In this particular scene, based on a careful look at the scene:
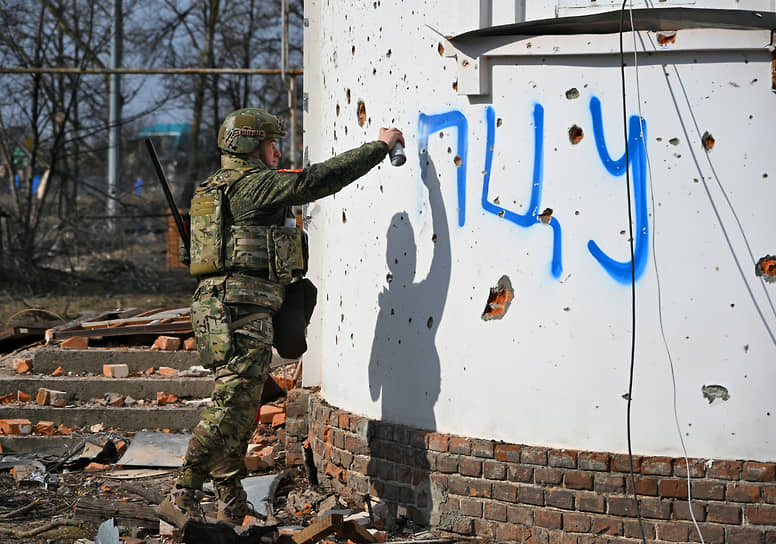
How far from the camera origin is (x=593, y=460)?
443 centimetres

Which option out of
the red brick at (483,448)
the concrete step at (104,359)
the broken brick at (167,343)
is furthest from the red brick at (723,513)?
the broken brick at (167,343)

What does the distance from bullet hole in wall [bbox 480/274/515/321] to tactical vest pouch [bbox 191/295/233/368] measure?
4.17 ft

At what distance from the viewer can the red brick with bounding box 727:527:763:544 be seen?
14.0 feet

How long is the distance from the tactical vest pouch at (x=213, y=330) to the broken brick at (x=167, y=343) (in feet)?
10.5

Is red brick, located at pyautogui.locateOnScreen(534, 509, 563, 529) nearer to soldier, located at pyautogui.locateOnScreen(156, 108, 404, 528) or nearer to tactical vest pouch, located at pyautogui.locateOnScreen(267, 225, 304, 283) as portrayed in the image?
soldier, located at pyautogui.locateOnScreen(156, 108, 404, 528)

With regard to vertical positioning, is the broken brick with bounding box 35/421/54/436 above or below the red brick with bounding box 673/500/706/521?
below

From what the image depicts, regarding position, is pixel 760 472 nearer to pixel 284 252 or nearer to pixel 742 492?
pixel 742 492

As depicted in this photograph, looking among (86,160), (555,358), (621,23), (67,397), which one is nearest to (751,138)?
(621,23)

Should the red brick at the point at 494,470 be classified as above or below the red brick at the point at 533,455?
below

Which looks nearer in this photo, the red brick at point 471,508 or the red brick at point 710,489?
the red brick at point 710,489

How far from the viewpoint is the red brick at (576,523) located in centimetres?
446

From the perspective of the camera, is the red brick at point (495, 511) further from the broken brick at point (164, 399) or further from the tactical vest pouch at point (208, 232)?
the broken brick at point (164, 399)

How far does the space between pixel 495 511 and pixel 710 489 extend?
100 centimetres

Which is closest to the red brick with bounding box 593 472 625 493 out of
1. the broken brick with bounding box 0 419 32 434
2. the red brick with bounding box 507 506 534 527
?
the red brick with bounding box 507 506 534 527
